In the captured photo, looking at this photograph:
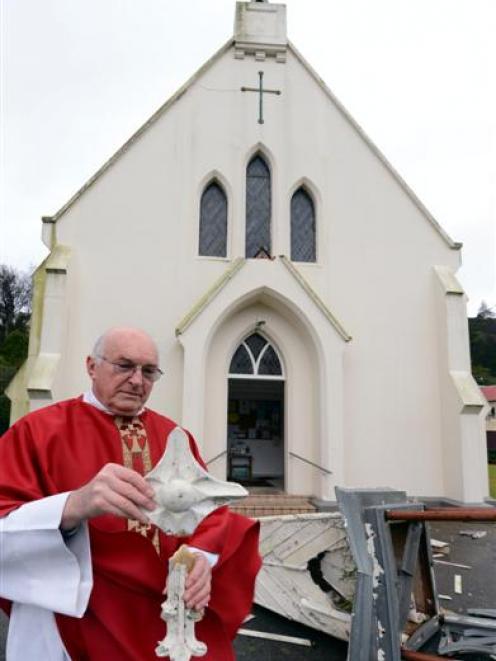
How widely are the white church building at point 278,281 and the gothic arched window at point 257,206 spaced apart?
0.04m

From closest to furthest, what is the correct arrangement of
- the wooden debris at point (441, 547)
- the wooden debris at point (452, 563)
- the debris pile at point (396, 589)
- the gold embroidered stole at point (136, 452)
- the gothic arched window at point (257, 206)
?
the gold embroidered stole at point (136, 452)
the debris pile at point (396, 589)
the wooden debris at point (452, 563)
the wooden debris at point (441, 547)
the gothic arched window at point (257, 206)

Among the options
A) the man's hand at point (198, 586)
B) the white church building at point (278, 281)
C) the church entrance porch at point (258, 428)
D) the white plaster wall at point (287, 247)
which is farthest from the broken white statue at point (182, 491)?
the church entrance porch at point (258, 428)

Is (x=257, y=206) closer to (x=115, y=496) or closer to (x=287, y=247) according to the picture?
(x=287, y=247)

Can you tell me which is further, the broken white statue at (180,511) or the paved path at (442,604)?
the paved path at (442,604)

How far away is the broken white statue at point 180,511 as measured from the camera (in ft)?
4.45

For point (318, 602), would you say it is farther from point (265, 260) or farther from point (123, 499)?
point (265, 260)

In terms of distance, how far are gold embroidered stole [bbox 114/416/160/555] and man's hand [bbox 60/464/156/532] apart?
1.59 feet

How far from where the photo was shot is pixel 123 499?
1298 millimetres

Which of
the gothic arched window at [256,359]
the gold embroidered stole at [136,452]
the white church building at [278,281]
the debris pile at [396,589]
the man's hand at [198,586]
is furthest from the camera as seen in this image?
the gothic arched window at [256,359]

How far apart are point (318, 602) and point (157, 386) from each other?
6.20m

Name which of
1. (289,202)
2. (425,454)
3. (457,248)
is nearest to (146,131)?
(289,202)

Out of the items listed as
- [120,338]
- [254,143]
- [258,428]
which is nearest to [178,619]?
[120,338]

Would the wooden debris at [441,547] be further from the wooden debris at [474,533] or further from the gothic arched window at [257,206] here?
the gothic arched window at [257,206]

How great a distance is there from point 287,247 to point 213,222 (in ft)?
6.20
